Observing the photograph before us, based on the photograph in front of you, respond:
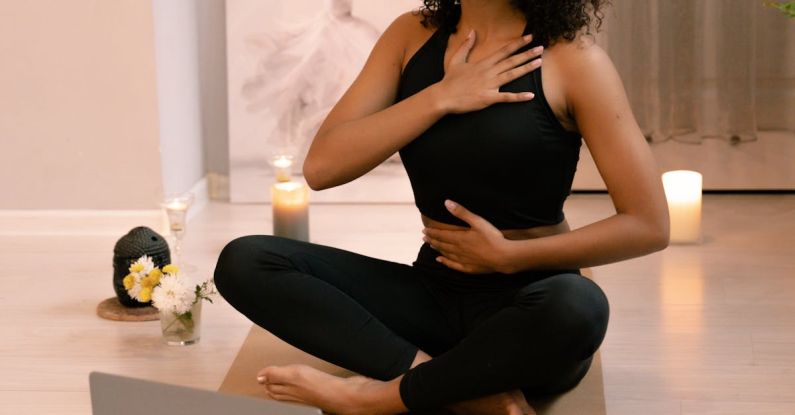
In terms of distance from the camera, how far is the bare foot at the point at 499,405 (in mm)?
1839

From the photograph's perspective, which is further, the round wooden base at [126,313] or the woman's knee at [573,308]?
the round wooden base at [126,313]

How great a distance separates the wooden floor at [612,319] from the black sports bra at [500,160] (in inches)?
17.2

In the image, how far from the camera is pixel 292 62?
3.60 m

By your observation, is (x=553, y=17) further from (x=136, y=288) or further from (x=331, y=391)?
(x=136, y=288)

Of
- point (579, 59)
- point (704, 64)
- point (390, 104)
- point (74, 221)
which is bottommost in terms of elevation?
point (74, 221)

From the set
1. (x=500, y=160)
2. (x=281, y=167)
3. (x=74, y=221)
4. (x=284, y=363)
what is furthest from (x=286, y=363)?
(x=74, y=221)

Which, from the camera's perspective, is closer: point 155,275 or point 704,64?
point 155,275

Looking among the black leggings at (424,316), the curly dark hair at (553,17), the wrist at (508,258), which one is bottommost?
the black leggings at (424,316)

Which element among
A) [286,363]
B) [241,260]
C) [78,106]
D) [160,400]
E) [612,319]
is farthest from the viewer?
[78,106]

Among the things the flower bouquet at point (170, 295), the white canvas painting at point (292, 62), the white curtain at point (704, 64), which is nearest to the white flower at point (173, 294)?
the flower bouquet at point (170, 295)

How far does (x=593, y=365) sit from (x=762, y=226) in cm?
138

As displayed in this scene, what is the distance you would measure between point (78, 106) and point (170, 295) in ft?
3.82

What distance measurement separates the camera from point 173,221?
9.50 feet

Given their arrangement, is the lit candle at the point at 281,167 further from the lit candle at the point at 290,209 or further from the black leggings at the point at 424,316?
the black leggings at the point at 424,316
